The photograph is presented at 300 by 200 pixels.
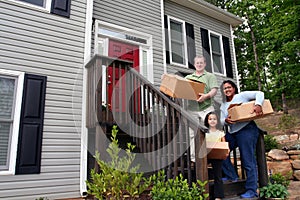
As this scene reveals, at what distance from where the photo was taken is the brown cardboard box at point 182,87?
10.2ft

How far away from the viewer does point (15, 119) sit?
3.50 m

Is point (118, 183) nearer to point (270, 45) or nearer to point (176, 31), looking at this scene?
point (176, 31)

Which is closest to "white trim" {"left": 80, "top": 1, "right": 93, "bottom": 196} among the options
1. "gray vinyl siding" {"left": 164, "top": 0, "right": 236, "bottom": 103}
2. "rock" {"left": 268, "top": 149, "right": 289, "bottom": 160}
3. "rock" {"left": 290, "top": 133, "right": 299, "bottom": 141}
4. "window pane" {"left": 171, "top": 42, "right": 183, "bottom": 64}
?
"gray vinyl siding" {"left": 164, "top": 0, "right": 236, "bottom": 103}

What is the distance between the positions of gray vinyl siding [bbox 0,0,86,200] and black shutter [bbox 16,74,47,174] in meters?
0.08

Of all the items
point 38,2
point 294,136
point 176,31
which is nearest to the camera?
point 38,2

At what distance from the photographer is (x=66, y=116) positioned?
3973mm

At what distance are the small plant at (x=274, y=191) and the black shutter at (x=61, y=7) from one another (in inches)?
168

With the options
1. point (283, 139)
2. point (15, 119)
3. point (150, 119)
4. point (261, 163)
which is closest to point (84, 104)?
point (15, 119)

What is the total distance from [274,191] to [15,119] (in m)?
3.71

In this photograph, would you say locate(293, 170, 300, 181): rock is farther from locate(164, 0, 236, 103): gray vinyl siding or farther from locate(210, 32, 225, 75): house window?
locate(210, 32, 225, 75): house window

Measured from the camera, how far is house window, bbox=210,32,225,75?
7.76 metres

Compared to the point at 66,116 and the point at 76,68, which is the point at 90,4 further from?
the point at 66,116

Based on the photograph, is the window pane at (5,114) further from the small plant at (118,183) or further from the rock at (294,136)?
the rock at (294,136)

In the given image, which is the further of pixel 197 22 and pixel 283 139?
pixel 283 139
